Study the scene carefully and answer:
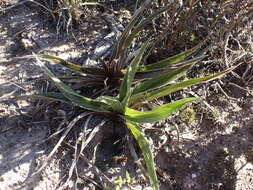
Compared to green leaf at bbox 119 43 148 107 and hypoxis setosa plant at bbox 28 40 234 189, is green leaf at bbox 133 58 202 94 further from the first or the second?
green leaf at bbox 119 43 148 107

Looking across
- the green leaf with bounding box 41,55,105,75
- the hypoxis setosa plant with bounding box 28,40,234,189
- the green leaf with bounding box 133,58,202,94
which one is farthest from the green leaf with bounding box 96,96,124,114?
the green leaf with bounding box 41,55,105,75

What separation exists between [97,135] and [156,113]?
1.20 ft

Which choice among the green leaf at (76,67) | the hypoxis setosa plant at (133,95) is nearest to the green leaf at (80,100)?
the hypoxis setosa plant at (133,95)

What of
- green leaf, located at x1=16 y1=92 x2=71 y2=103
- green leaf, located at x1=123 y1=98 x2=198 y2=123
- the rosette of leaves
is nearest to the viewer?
green leaf, located at x1=123 y1=98 x2=198 y2=123

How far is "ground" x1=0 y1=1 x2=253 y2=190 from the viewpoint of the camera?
1435 mm

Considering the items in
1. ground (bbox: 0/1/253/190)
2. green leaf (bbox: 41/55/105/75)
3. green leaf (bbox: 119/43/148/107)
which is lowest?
ground (bbox: 0/1/253/190)

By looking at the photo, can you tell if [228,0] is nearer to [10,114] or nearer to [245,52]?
[245,52]

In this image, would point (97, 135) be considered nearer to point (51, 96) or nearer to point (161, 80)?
point (51, 96)

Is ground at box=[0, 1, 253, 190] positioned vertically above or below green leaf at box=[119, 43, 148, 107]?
below

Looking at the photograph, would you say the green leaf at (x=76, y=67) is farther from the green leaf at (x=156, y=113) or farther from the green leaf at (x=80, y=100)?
the green leaf at (x=156, y=113)

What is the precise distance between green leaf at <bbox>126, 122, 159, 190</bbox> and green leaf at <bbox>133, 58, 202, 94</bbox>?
18 cm

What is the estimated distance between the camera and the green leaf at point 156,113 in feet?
4.10

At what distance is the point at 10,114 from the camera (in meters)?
1.53

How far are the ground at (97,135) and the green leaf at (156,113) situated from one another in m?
0.17
